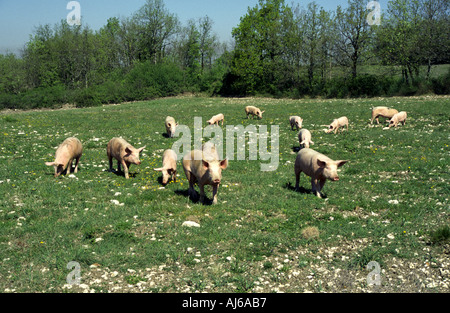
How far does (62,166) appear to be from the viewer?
13719 millimetres

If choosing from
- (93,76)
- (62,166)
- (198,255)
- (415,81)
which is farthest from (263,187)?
(93,76)

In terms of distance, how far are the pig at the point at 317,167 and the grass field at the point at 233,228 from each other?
1.54ft

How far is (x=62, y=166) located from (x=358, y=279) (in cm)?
1130

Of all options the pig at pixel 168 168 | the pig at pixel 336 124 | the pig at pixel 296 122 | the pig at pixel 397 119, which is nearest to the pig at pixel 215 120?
the pig at pixel 296 122

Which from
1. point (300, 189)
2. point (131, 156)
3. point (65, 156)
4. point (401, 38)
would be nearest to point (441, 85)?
point (401, 38)

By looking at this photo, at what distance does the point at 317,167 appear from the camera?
11.5 meters

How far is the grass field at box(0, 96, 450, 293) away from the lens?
6961 mm

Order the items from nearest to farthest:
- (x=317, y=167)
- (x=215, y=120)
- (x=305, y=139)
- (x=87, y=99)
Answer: (x=317, y=167) → (x=305, y=139) → (x=215, y=120) → (x=87, y=99)

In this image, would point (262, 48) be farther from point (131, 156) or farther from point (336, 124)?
point (131, 156)

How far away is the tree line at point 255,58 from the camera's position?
44.6m
